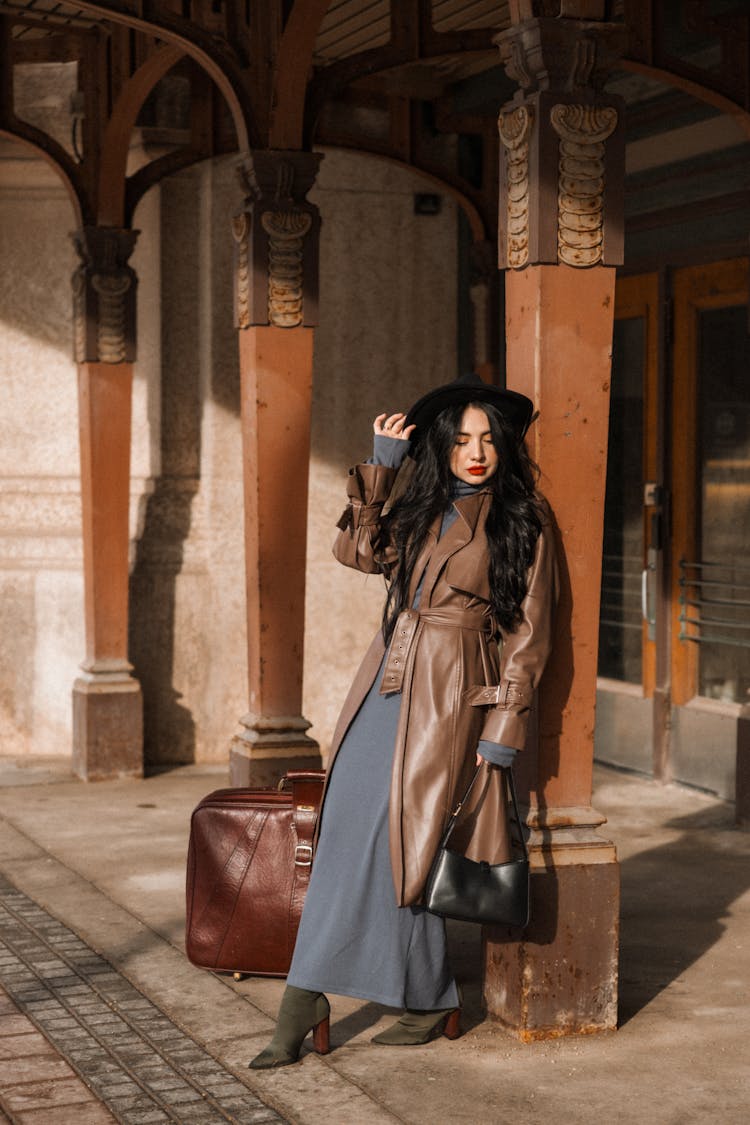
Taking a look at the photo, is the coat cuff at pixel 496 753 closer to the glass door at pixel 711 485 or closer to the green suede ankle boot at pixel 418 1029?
the green suede ankle boot at pixel 418 1029

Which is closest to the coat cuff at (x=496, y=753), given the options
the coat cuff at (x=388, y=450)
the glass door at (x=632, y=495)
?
the coat cuff at (x=388, y=450)

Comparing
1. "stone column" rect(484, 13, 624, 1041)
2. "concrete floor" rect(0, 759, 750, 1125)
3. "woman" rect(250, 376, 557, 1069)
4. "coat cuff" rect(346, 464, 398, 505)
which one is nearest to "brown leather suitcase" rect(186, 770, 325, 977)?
"concrete floor" rect(0, 759, 750, 1125)

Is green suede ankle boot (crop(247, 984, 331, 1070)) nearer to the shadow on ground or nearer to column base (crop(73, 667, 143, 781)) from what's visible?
the shadow on ground

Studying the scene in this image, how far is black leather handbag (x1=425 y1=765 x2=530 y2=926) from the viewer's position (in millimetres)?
4539

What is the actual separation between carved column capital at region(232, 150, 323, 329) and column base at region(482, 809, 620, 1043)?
10.6 feet

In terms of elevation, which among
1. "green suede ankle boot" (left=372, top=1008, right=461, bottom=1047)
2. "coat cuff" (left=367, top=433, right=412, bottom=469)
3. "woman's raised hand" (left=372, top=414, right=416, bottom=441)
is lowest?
"green suede ankle boot" (left=372, top=1008, right=461, bottom=1047)

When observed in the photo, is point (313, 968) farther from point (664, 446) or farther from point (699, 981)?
point (664, 446)

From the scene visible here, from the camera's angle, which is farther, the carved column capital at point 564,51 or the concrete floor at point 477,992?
the carved column capital at point 564,51

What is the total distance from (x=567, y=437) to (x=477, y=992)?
1769 mm

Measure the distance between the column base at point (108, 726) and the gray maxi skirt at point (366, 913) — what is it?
16.4ft

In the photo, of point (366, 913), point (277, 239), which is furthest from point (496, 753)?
point (277, 239)

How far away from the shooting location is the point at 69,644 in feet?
34.1

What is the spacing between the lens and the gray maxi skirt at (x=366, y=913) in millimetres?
4688

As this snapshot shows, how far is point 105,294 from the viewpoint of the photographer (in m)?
9.51
